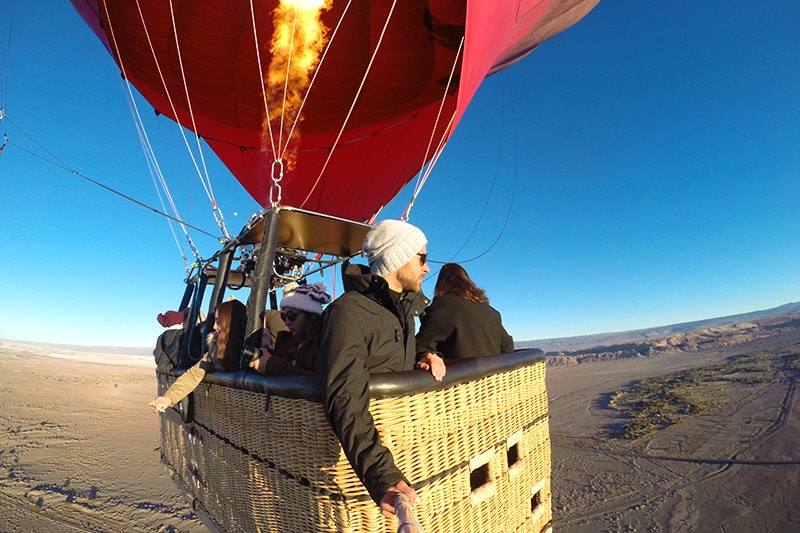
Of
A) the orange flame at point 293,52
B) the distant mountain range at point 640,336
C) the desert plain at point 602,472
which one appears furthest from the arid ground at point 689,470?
the distant mountain range at point 640,336

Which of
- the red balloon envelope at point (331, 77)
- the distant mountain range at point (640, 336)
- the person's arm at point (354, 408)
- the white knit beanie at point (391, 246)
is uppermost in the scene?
the red balloon envelope at point (331, 77)

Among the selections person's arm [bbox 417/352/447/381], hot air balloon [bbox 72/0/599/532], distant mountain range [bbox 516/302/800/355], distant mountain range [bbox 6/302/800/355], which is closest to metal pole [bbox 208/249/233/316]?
hot air balloon [bbox 72/0/599/532]

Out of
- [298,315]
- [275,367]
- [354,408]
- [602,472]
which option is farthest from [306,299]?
[602,472]

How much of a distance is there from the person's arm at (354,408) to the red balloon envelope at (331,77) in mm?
3390

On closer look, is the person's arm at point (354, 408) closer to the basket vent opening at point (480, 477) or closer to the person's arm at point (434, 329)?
the basket vent opening at point (480, 477)

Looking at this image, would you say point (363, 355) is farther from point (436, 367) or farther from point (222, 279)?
point (222, 279)

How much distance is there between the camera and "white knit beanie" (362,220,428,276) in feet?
4.58

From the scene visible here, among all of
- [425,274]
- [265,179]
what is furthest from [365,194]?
[425,274]

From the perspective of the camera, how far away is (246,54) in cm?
515

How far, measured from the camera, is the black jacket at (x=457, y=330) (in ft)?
6.11

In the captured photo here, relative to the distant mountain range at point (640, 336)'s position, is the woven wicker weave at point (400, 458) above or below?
above

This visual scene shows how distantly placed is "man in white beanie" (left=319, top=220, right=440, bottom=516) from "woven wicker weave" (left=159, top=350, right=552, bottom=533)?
93 millimetres

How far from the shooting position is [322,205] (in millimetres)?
6203

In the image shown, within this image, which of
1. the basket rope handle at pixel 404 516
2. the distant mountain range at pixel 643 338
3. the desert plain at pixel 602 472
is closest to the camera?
the basket rope handle at pixel 404 516
